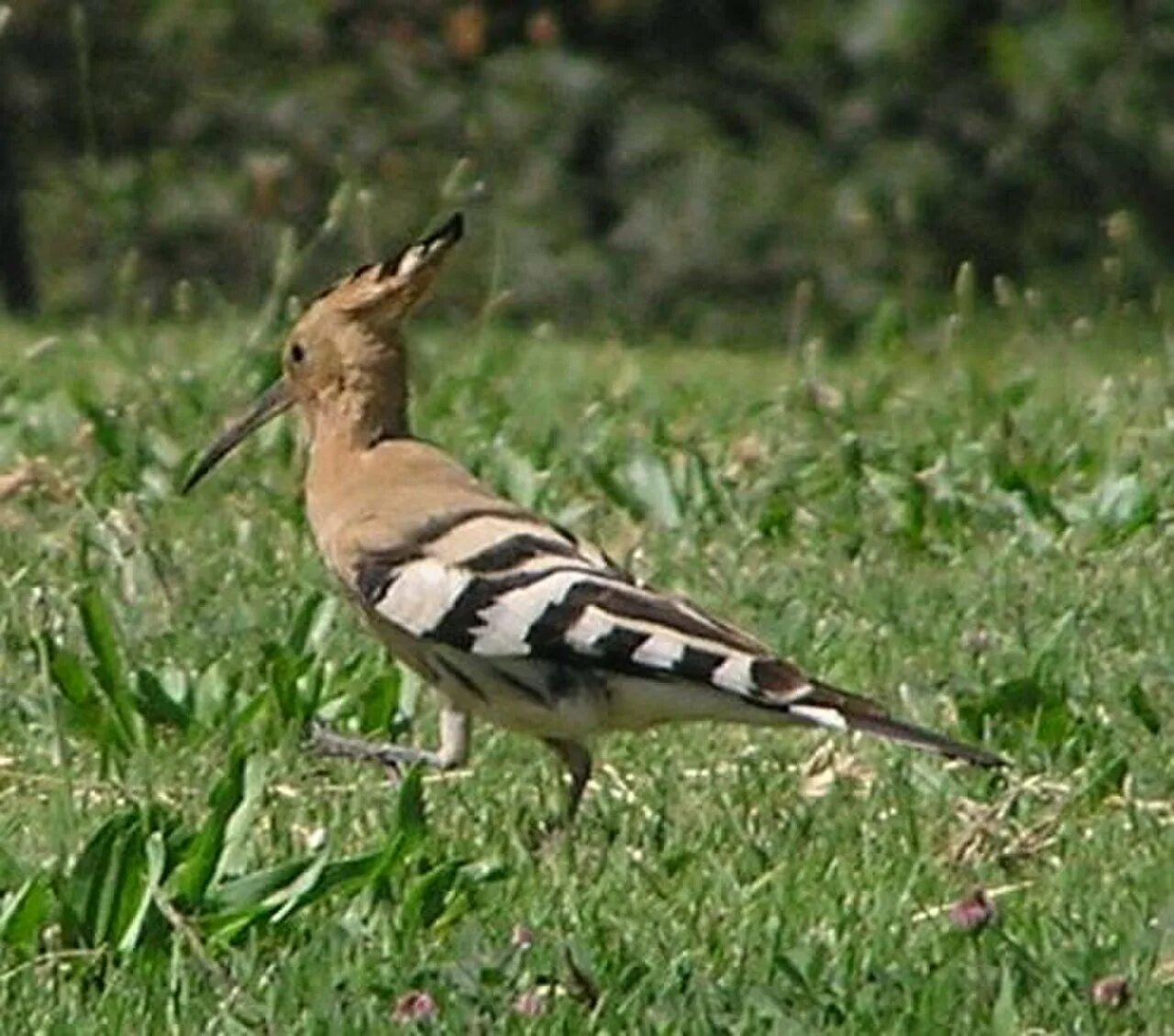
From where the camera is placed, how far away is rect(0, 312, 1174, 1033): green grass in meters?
4.81

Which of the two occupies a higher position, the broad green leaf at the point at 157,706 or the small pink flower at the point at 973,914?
the small pink flower at the point at 973,914

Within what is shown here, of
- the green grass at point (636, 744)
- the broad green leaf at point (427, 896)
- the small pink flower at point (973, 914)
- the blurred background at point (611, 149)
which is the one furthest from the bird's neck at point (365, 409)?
the blurred background at point (611, 149)

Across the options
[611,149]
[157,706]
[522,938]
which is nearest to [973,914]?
[522,938]

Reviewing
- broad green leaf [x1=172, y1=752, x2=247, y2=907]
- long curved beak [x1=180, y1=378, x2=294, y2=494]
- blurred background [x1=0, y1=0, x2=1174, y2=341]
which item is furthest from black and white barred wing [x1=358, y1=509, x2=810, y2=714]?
blurred background [x1=0, y1=0, x2=1174, y2=341]

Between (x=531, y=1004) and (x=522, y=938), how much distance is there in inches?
7.8

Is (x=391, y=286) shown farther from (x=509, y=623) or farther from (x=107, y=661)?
(x=509, y=623)

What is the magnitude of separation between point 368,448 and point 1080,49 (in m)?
9.27

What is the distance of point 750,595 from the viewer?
7008mm

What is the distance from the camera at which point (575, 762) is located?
5824 millimetres

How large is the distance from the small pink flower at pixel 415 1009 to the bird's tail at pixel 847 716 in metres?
0.95

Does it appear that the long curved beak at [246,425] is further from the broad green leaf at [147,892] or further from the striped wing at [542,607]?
the broad green leaf at [147,892]

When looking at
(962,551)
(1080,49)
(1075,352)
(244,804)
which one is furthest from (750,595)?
(1080,49)

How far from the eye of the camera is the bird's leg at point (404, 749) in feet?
19.1

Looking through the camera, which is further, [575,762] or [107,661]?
[107,661]
